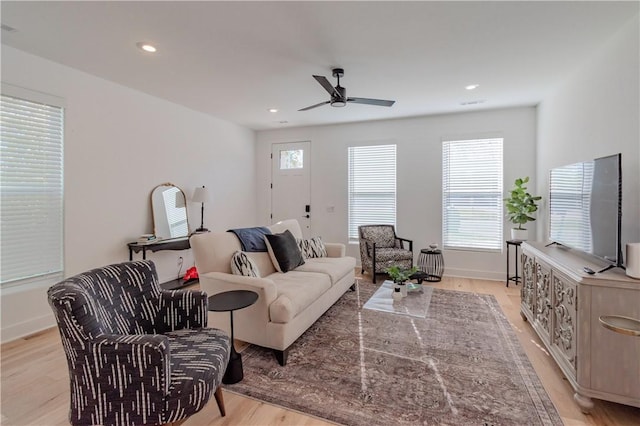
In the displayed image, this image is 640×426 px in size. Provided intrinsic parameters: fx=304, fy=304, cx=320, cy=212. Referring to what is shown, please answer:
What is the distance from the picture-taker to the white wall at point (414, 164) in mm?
4664

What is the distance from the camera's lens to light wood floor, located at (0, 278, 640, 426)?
71.8 inches

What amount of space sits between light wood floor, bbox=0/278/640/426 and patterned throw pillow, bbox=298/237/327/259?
2.07 metres

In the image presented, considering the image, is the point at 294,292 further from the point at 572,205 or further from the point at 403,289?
the point at 572,205

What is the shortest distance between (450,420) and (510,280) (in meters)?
3.53

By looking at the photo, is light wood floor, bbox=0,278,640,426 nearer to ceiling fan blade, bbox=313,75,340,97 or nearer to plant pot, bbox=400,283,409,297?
plant pot, bbox=400,283,409,297

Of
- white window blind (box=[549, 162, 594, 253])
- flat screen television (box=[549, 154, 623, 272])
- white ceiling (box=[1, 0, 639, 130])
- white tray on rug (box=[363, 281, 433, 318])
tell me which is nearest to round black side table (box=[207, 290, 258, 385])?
white tray on rug (box=[363, 281, 433, 318])

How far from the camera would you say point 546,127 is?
161 inches

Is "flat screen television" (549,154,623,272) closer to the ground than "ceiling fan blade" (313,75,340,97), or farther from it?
closer to the ground

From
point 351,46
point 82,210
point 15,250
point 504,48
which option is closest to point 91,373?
point 15,250

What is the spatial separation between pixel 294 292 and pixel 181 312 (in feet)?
3.18

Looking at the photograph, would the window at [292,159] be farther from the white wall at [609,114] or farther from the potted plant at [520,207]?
the white wall at [609,114]

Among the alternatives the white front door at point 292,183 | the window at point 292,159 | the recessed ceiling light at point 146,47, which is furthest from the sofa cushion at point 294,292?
the window at point 292,159

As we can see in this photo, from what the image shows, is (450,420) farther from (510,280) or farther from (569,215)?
(510,280)

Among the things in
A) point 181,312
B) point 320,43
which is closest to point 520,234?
point 320,43
